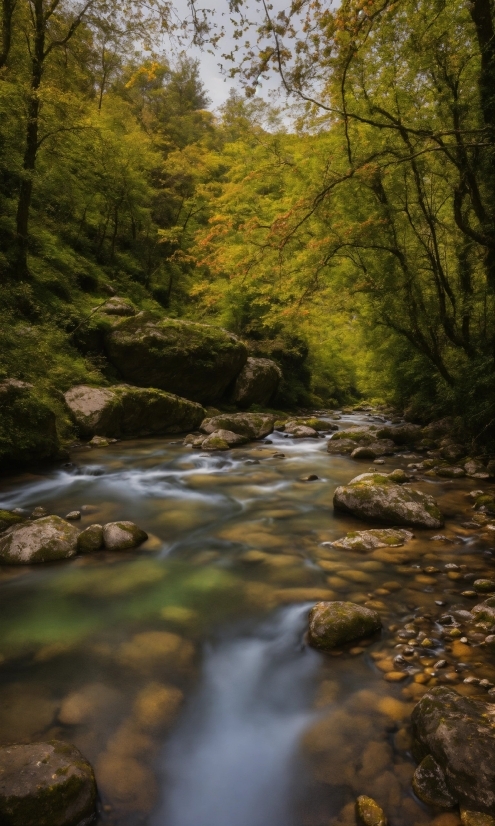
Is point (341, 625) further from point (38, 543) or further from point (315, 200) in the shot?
point (315, 200)

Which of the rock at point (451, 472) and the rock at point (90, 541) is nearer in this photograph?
the rock at point (90, 541)

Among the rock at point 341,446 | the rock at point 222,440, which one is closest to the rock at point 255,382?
the rock at point 222,440

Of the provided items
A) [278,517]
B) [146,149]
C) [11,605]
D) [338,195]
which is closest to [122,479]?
[278,517]

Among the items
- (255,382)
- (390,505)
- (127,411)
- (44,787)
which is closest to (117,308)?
(127,411)

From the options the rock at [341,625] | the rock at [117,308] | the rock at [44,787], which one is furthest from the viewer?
the rock at [117,308]

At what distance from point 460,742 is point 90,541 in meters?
4.10

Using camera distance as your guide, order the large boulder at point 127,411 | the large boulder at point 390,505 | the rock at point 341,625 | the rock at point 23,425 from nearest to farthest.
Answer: the rock at point 341,625
the large boulder at point 390,505
the rock at point 23,425
the large boulder at point 127,411

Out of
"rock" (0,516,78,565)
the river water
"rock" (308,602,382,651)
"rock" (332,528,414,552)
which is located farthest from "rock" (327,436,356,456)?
"rock" (308,602,382,651)

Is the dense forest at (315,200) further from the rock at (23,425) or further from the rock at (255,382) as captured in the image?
A: the rock at (255,382)

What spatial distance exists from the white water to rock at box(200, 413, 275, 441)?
946 cm

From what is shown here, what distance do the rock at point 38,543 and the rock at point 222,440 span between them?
611cm

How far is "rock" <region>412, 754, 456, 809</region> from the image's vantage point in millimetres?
2145

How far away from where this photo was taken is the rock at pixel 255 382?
1706 cm

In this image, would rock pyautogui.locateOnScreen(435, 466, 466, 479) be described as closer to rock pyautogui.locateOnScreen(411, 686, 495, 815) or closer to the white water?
the white water
